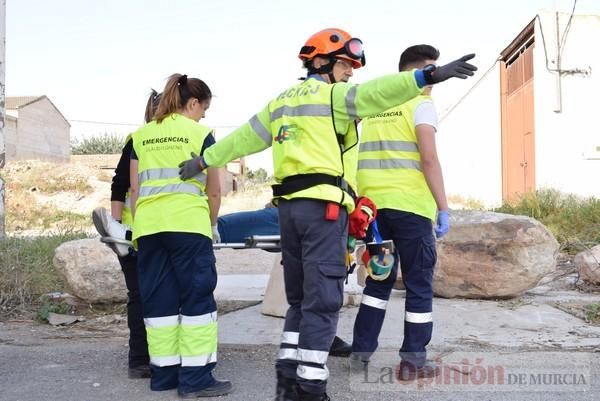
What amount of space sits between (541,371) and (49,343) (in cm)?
352

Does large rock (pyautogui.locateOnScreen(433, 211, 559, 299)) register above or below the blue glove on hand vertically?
below

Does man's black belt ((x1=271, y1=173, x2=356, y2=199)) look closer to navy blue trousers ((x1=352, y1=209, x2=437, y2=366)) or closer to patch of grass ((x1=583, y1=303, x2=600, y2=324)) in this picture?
navy blue trousers ((x1=352, y1=209, x2=437, y2=366))

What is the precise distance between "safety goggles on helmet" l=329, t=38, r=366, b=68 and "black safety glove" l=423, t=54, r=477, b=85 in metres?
0.55

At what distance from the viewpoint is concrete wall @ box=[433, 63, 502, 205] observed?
1989 centimetres

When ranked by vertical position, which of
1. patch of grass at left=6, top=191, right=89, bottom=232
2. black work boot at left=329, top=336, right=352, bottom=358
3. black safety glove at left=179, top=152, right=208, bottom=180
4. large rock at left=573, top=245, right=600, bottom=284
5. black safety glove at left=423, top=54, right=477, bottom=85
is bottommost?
black work boot at left=329, top=336, right=352, bottom=358

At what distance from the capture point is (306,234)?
312 centimetres

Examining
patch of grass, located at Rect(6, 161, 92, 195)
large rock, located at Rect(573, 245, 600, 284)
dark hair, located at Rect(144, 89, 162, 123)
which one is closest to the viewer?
dark hair, located at Rect(144, 89, 162, 123)

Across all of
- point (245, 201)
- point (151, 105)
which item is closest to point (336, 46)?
point (151, 105)

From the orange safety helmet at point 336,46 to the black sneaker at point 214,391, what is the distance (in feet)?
6.07

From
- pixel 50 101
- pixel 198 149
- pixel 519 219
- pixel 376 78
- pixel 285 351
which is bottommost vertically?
pixel 285 351

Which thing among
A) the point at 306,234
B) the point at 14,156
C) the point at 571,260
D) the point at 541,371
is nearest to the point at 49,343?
the point at 306,234

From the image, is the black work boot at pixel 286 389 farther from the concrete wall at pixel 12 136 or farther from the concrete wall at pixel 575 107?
the concrete wall at pixel 12 136

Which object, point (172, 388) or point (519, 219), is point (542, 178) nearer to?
point (519, 219)

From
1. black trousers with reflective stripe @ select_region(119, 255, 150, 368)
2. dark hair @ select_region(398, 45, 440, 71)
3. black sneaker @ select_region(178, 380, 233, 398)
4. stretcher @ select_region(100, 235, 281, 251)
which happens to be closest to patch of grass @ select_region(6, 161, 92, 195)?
black trousers with reflective stripe @ select_region(119, 255, 150, 368)
